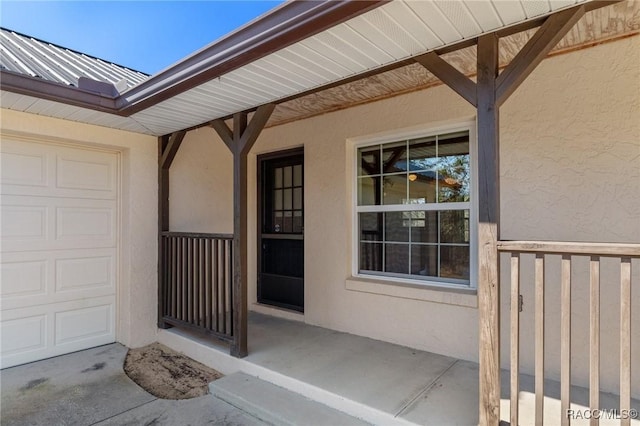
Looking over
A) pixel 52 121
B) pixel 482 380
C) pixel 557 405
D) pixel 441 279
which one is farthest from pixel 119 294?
pixel 557 405

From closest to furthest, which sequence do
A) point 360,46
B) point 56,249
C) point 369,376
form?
point 360,46
point 369,376
point 56,249

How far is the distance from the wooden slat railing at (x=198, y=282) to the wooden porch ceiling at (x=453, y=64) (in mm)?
1918

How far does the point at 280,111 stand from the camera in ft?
14.6

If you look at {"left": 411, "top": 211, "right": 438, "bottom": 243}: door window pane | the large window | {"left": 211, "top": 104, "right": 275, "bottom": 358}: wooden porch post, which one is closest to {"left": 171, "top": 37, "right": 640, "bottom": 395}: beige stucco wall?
the large window

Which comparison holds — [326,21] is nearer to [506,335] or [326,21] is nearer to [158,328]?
[506,335]

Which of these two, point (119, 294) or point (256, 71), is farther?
point (119, 294)

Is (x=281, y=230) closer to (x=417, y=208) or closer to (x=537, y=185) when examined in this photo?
(x=417, y=208)

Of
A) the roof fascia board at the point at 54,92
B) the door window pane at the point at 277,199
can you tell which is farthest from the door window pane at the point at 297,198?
the roof fascia board at the point at 54,92

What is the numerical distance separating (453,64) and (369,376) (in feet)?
9.54

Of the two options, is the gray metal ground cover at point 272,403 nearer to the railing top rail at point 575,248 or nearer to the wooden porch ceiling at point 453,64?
the railing top rail at point 575,248

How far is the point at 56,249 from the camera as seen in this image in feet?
12.7

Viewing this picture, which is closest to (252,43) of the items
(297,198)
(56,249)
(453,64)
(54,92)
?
(453,64)

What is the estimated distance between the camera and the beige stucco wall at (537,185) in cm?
268

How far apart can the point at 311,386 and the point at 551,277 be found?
2.24 metres
